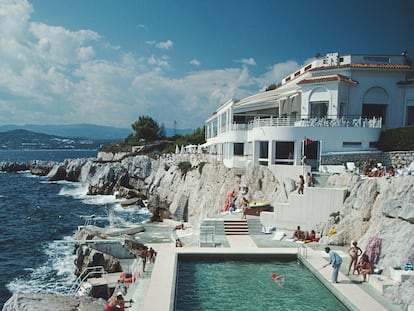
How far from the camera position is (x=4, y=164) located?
91938 mm

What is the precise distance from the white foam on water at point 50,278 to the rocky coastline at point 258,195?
891 cm

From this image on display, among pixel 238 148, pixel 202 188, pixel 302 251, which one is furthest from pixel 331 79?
pixel 302 251

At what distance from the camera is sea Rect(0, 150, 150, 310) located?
66.4 ft

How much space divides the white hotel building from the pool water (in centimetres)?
1054

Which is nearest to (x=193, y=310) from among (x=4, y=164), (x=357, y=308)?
(x=357, y=308)

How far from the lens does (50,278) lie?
20312mm

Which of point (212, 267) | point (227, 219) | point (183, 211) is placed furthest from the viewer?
point (183, 211)

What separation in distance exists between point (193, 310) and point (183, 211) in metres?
23.9

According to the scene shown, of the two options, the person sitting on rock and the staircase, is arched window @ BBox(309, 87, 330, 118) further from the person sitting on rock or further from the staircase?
the person sitting on rock

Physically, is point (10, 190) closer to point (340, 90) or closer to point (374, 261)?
point (340, 90)

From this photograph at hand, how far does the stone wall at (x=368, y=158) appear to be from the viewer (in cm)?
2166

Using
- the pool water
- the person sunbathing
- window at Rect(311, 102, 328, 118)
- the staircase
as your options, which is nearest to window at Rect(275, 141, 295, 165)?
window at Rect(311, 102, 328, 118)

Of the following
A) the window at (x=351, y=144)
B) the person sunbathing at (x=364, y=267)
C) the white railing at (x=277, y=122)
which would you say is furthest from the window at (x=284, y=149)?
the person sunbathing at (x=364, y=267)

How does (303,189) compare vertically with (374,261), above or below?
above
